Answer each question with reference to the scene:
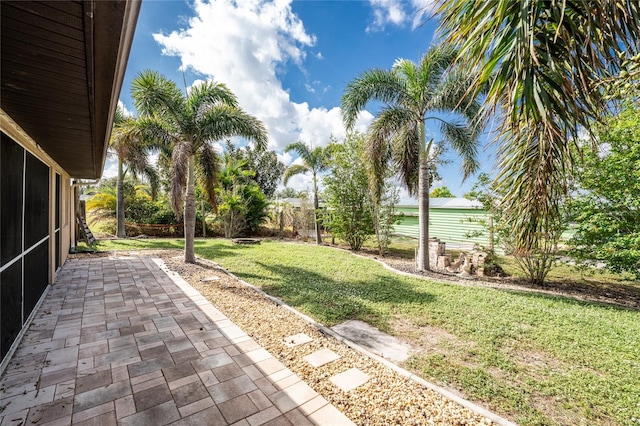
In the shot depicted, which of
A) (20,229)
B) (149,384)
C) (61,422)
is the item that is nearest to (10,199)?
(20,229)

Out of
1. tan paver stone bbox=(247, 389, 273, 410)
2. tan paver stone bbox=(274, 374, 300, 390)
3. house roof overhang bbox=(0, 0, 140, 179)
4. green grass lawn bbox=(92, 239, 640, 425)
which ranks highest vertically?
house roof overhang bbox=(0, 0, 140, 179)

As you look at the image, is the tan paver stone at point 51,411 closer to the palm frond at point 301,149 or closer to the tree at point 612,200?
the tree at point 612,200

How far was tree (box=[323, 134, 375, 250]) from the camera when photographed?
11.8 metres

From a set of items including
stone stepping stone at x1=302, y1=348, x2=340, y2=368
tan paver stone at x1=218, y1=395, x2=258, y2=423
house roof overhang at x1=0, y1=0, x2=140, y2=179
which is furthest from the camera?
stone stepping stone at x1=302, y1=348, x2=340, y2=368

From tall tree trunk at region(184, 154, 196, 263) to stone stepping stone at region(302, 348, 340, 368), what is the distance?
251 inches

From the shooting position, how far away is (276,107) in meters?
14.4

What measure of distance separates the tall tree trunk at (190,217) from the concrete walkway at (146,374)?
358 centimetres

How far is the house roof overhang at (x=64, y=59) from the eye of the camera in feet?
4.51

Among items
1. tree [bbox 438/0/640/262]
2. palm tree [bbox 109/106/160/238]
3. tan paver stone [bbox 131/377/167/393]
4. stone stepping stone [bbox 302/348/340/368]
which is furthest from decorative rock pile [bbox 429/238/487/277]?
palm tree [bbox 109/106/160/238]

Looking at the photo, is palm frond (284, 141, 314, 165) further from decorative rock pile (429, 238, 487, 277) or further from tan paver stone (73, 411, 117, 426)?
tan paver stone (73, 411, 117, 426)

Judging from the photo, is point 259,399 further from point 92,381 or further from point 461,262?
point 461,262

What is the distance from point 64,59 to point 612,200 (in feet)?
29.3

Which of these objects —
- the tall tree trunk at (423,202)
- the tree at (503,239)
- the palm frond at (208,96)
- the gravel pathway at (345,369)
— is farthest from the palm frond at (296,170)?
the gravel pathway at (345,369)

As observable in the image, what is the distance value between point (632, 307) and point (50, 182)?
41.0 feet
